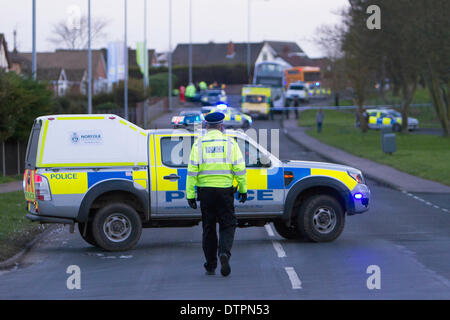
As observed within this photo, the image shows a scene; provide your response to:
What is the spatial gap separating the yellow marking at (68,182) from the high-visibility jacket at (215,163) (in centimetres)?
306

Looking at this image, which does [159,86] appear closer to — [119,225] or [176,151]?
[176,151]

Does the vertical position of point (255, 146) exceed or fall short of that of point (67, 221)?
it exceeds it

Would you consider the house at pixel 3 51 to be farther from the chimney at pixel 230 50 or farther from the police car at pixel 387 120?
the chimney at pixel 230 50

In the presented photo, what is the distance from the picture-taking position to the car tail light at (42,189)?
41.4 feet

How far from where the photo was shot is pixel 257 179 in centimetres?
1316

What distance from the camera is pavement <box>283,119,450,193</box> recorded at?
950 inches

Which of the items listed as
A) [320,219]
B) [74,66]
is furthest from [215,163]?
[74,66]

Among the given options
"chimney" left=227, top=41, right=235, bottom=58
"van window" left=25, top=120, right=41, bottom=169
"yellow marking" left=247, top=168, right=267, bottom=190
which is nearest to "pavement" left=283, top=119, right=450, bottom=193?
"yellow marking" left=247, top=168, right=267, bottom=190

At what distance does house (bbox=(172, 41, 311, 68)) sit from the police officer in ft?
406
